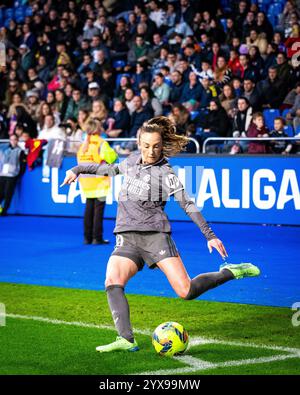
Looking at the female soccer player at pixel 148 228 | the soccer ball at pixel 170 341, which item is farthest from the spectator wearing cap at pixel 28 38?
the soccer ball at pixel 170 341

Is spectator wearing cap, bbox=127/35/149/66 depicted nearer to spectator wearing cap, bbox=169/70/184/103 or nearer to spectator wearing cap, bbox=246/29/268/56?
spectator wearing cap, bbox=169/70/184/103

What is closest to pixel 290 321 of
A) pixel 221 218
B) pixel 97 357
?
pixel 97 357

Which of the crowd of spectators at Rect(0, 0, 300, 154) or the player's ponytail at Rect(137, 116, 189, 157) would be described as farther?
the crowd of spectators at Rect(0, 0, 300, 154)

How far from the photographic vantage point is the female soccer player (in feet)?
23.5

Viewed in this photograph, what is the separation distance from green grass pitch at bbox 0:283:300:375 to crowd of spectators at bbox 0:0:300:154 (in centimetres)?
720

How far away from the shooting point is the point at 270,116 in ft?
58.3

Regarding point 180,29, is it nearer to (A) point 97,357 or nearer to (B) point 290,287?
(B) point 290,287

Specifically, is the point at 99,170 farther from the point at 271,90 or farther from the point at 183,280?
the point at 271,90

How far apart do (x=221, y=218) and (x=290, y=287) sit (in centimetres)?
643

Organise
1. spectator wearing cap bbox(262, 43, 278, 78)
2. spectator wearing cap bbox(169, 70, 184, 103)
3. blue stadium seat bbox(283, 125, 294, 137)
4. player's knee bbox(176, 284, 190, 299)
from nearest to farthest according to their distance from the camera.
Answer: player's knee bbox(176, 284, 190, 299) < blue stadium seat bbox(283, 125, 294, 137) < spectator wearing cap bbox(262, 43, 278, 78) < spectator wearing cap bbox(169, 70, 184, 103)

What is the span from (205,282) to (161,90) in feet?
42.1

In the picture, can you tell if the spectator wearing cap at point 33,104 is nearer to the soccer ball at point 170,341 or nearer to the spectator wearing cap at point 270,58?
the spectator wearing cap at point 270,58

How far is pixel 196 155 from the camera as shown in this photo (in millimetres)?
16766

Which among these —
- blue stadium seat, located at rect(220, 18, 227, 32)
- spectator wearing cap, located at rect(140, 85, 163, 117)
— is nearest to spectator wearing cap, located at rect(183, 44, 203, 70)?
Answer: blue stadium seat, located at rect(220, 18, 227, 32)
